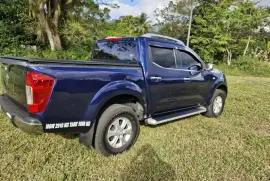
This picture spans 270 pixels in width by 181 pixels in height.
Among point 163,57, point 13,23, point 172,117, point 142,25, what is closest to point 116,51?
point 163,57

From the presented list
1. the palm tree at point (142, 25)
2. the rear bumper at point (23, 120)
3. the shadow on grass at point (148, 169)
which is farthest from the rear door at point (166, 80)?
the palm tree at point (142, 25)

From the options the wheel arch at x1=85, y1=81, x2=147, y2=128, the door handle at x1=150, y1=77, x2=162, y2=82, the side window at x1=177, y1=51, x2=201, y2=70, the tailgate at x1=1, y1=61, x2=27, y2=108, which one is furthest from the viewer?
the side window at x1=177, y1=51, x2=201, y2=70

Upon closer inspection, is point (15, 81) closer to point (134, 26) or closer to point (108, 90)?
point (108, 90)

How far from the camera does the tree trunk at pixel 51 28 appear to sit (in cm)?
1256

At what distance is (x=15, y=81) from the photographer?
8.90ft

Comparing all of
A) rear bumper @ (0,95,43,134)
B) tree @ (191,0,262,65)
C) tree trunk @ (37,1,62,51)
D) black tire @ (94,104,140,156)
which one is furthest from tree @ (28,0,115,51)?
tree @ (191,0,262,65)

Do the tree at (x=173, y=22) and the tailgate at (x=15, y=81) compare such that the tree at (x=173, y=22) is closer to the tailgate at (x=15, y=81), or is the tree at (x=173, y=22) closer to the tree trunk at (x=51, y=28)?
the tree trunk at (x=51, y=28)

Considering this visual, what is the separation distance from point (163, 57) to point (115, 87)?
4.19 ft

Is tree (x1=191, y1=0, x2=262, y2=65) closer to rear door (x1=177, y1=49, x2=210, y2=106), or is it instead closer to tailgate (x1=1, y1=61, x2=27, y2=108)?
rear door (x1=177, y1=49, x2=210, y2=106)

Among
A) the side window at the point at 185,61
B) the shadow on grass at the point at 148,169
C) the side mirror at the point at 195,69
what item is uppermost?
the side window at the point at 185,61

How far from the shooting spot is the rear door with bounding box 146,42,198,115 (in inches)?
135

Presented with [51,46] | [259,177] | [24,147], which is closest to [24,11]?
[51,46]

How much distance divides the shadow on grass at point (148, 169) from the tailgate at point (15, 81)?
5.15 ft

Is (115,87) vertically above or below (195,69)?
below
